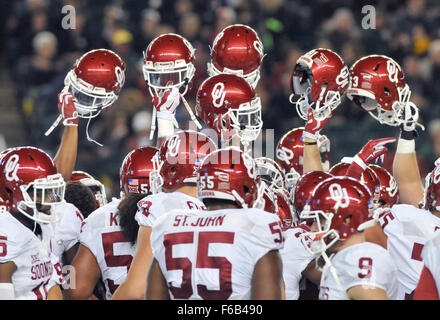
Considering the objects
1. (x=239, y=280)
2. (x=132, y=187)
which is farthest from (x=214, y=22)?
(x=239, y=280)

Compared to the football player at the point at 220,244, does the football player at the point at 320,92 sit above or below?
above

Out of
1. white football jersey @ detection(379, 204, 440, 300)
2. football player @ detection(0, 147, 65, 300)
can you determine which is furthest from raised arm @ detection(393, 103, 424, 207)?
football player @ detection(0, 147, 65, 300)

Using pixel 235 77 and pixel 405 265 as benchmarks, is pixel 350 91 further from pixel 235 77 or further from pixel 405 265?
pixel 405 265

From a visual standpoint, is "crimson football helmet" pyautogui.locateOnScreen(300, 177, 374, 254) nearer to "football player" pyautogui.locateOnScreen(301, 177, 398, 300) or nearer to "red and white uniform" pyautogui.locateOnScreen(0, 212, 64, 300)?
"football player" pyautogui.locateOnScreen(301, 177, 398, 300)

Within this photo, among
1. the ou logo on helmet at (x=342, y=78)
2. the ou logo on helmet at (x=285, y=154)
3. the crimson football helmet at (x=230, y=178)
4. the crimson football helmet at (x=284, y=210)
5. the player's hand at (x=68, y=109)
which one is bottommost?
the crimson football helmet at (x=284, y=210)

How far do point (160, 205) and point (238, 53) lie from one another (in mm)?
1636

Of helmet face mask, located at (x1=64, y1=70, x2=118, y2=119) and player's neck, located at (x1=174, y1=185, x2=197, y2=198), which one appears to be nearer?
player's neck, located at (x1=174, y1=185, x2=197, y2=198)

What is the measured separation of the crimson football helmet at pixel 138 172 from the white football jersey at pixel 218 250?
1.10 metres

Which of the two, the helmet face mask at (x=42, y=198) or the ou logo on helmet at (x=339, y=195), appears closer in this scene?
the ou logo on helmet at (x=339, y=195)

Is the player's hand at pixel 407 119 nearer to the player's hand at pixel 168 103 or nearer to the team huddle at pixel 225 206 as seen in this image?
the team huddle at pixel 225 206

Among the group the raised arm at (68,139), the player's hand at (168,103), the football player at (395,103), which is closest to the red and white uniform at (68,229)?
the raised arm at (68,139)

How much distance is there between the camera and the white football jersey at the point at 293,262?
14.4 ft

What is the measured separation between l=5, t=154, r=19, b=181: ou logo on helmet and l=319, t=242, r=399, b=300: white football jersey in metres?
1.53

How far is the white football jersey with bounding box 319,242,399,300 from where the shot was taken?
3582 mm
